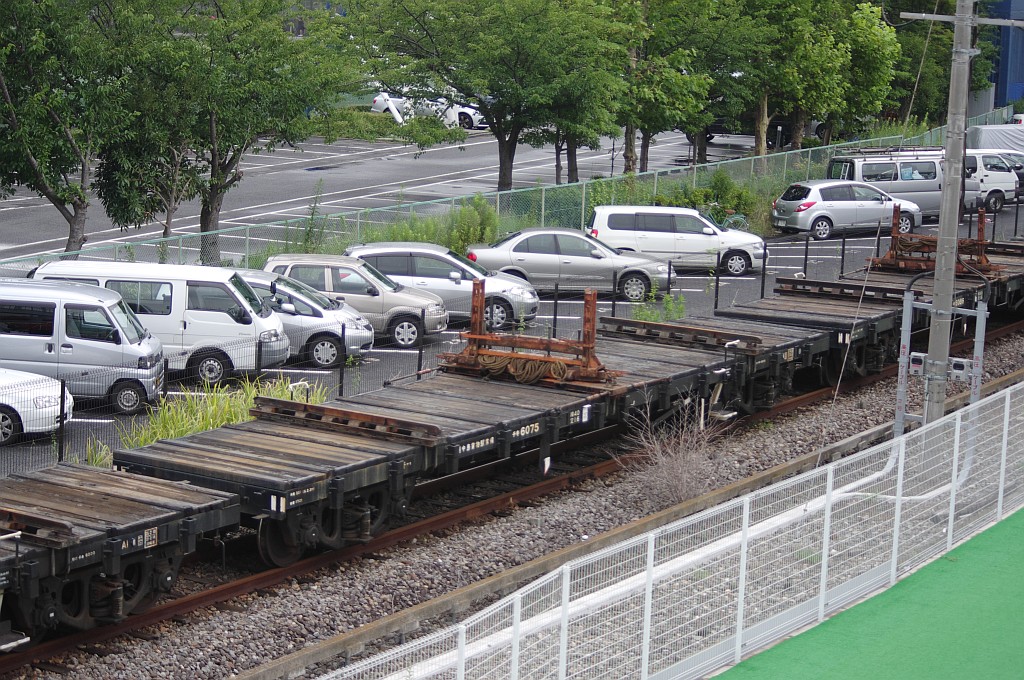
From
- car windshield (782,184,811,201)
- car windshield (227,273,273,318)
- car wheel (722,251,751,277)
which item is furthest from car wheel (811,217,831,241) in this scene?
car windshield (227,273,273,318)

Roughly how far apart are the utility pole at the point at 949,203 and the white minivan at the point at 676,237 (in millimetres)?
14318

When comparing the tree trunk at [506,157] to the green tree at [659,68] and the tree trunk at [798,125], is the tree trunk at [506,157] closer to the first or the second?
the green tree at [659,68]

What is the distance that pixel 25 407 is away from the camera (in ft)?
52.6

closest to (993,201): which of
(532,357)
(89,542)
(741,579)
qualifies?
(532,357)

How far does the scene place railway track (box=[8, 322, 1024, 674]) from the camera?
34.7 ft

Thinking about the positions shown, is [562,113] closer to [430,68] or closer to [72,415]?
[430,68]

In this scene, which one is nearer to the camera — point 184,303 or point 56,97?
point 184,303

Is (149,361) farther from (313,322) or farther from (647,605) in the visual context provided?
(647,605)

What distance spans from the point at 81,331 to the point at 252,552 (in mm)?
6679

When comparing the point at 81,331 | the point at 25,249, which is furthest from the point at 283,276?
the point at 25,249

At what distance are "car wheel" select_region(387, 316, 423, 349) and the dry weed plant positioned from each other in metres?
6.21

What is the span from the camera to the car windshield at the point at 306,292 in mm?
21688

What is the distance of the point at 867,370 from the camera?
21719 mm

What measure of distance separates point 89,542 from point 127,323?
9.18 meters
